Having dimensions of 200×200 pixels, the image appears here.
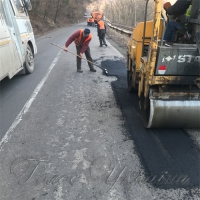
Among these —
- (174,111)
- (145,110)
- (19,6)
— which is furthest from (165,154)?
(19,6)

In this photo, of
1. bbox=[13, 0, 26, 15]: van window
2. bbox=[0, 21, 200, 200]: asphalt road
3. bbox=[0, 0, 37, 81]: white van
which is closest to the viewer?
bbox=[0, 21, 200, 200]: asphalt road

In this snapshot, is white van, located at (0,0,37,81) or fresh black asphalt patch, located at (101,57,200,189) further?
white van, located at (0,0,37,81)

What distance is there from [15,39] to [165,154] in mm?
4649

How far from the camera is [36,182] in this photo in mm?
2539

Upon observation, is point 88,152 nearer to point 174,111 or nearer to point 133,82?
point 174,111

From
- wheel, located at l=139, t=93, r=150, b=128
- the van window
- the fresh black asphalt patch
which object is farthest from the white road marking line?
wheel, located at l=139, t=93, r=150, b=128

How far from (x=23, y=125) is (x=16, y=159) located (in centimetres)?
96

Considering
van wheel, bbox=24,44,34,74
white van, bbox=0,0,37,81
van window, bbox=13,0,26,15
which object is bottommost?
van wheel, bbox=24,44,34,74

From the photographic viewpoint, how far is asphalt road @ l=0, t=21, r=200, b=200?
8.04 feet

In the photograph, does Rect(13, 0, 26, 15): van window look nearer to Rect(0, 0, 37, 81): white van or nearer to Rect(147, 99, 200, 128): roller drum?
Rect(0, 0, 37, 81): white van

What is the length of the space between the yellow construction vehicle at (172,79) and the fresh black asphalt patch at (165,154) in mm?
173

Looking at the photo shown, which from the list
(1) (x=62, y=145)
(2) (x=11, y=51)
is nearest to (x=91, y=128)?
(1) (x=62, y=145)

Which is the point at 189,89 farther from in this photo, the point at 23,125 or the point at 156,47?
the point at 23,125

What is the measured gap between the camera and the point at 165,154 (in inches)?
119
